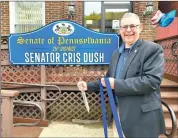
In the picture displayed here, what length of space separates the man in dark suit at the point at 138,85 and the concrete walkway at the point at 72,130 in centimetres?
256

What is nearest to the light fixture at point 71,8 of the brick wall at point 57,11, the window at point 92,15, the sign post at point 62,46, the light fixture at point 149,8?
the brick wall at point 57,11

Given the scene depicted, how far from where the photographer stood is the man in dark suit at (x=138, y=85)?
1.87 metres

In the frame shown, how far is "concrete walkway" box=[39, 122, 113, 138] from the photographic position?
4.45 metres

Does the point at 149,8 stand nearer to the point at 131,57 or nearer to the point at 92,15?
the point at 92,15

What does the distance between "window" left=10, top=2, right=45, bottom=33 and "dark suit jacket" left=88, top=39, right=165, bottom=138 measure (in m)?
6.34

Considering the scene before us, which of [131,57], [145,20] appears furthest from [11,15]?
[131,57]

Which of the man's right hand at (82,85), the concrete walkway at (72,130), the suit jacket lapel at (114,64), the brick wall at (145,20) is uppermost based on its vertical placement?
the brick wall at (145,20)

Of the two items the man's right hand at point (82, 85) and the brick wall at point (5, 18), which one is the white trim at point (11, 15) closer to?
the brick wall at point (5, 18)

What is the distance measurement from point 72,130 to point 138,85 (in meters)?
3.08

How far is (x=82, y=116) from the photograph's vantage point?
5.36 meters

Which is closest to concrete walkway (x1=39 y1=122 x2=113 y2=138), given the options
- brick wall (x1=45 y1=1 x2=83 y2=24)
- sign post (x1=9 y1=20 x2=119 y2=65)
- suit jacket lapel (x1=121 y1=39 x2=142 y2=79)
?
sign post (x1=9 y1=20 x2=119 y2=65)

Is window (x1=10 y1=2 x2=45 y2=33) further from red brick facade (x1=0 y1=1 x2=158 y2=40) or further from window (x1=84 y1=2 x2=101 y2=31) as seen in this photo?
window (x1=84 y1=2 x2=101 y2=31)

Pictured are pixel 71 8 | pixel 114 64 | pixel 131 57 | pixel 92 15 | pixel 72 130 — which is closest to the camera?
pixel 131 57

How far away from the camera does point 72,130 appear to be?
4.69 metres
